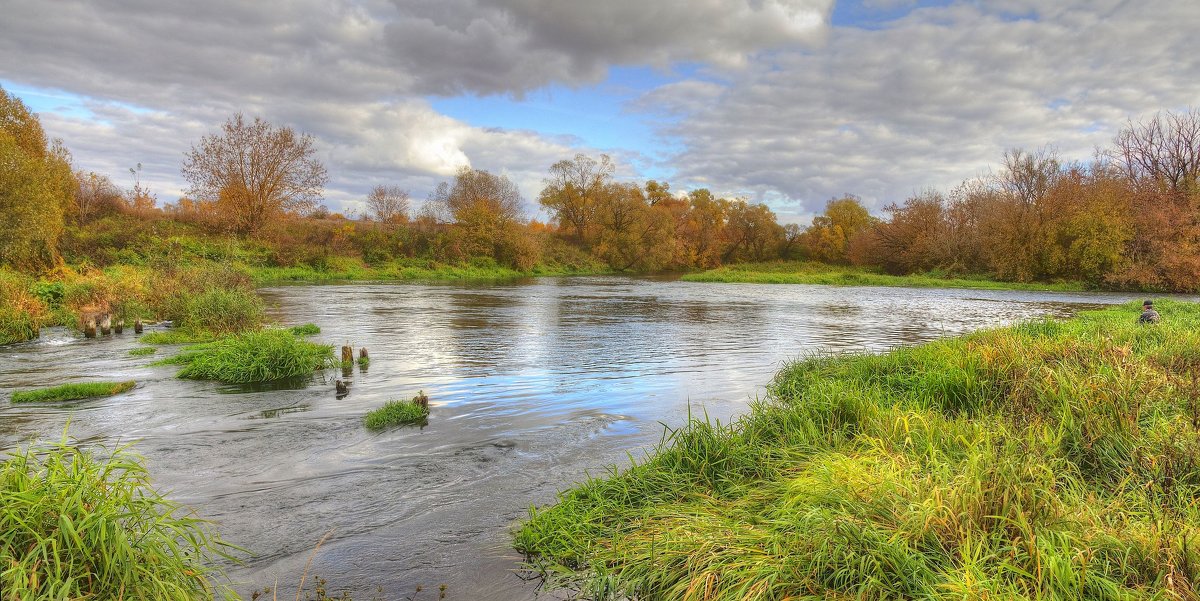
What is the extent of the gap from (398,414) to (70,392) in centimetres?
601

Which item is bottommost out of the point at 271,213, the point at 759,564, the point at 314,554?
the point at 314,554

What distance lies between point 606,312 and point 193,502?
21.9 m

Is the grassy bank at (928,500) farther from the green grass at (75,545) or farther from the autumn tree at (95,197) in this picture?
the autumn tree at (95,197)

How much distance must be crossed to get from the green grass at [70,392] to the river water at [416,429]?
40 centimetres

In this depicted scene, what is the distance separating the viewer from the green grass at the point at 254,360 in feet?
40.3

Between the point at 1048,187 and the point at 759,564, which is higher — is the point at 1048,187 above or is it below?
above

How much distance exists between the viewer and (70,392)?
1059 cm

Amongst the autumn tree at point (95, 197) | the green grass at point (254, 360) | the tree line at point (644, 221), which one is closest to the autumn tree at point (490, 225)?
the tree line at point (644, 221)

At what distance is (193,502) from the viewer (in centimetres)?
655

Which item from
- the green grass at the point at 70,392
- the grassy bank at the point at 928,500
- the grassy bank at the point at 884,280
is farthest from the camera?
the grassy bank at the point at 884,280

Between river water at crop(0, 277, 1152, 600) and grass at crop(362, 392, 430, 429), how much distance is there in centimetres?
19

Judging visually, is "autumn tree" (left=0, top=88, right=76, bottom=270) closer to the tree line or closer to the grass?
the tree line

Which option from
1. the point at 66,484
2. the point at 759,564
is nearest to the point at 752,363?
the point at 759,564

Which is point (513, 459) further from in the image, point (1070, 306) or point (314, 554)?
point (1070, 306)
